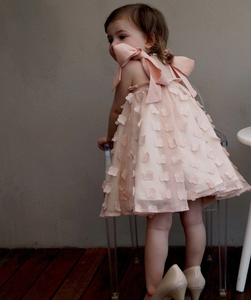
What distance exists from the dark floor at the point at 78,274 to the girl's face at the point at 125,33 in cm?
95

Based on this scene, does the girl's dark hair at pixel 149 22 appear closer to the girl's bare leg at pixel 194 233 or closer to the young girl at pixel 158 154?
the young girl at pixel 158 154

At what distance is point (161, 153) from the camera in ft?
4.21

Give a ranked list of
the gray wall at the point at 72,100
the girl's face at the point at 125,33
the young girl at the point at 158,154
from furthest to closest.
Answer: the gray wall at the point at 72,100 < the girl's face at the point at 125,33 < the young girl at the point at 158,154

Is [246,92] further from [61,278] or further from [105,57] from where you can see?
[61,278]

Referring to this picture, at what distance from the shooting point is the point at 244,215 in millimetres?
1896

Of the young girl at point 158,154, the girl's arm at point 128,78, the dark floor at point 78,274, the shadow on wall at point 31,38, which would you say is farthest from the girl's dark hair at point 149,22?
the dark floor at point 78,274

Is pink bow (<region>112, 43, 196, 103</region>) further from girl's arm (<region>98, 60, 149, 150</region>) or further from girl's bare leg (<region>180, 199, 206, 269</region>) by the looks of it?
girl's bare leg (<region>180, 199, 206, 269</region>)

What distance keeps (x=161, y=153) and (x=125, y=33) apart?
443 millimetres

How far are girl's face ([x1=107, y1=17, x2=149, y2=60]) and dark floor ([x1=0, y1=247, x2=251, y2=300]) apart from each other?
95 cm

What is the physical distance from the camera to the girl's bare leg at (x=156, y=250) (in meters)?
1.33

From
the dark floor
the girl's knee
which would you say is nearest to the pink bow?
the girl's knee

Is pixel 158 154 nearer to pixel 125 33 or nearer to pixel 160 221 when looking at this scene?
pixel 160 221

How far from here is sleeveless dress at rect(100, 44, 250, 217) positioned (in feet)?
4.12

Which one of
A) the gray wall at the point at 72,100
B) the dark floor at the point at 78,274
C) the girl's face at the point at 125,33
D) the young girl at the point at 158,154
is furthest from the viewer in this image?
the gray wall at the point at 72,100
